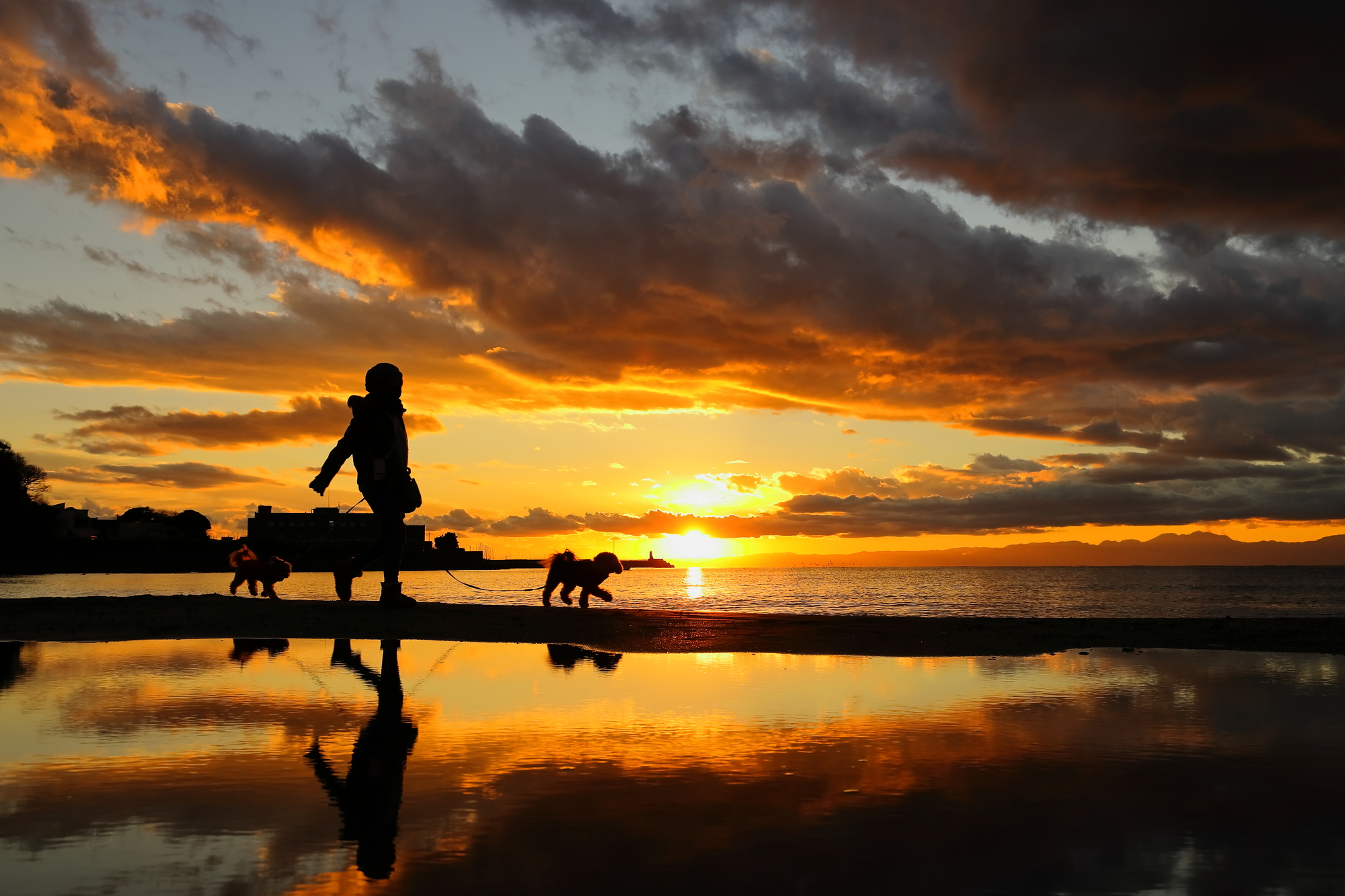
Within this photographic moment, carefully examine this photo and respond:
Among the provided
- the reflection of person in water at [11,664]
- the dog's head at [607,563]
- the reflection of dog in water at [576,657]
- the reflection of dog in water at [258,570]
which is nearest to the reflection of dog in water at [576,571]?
the dog's head at [607,563]

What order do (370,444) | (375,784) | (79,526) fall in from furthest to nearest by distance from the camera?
(79,526)
(370,444)
(375,784)

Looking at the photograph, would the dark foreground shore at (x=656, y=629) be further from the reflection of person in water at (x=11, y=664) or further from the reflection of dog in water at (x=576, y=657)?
the reflection of person in water at (x=11, y=664)

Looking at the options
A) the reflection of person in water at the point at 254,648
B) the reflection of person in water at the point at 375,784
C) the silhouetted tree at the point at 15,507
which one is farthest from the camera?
the silhouetted tree at the point at 15,507

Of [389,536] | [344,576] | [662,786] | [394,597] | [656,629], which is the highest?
[389,536]

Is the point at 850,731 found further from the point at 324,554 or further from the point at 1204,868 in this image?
the point at 324,554

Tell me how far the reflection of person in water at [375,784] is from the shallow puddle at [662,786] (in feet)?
0.08

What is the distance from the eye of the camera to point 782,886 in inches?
156

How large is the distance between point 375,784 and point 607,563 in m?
21.0

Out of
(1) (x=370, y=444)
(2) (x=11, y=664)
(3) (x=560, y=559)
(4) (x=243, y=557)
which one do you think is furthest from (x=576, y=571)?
(2) (x=11, y=664)

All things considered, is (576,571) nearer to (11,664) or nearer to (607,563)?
(607,563)

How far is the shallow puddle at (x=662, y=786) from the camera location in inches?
164

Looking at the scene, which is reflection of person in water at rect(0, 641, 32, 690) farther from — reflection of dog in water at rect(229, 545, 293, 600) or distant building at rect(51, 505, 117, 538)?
distant building at rect(51, 505, 117, 538)

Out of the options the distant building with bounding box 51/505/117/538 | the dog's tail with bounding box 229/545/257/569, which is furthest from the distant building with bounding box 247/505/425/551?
the dog's tail with bounding box 229/545/257/569

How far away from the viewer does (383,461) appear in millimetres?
19156
